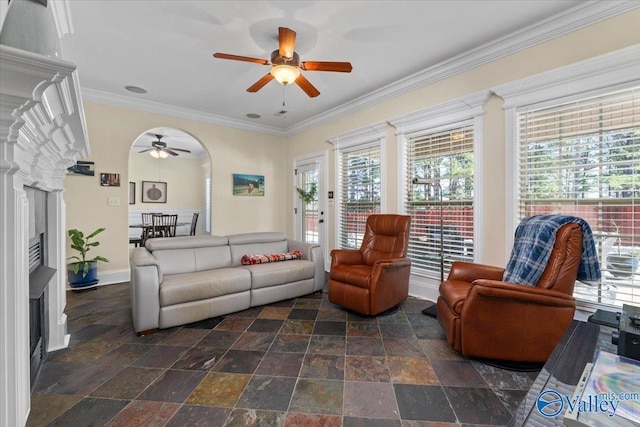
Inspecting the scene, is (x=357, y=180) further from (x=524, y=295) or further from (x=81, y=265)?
(x=81, y=265)

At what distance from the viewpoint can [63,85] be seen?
1159mm

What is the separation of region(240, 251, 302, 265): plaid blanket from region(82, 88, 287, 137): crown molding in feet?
9.30

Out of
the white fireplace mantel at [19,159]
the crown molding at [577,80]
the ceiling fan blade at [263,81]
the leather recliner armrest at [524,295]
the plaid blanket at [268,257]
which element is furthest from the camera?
the plaid blanket at [268,257]

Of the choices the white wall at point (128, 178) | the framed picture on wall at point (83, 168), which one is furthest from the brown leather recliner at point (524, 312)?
the framed picture on wall at point (83, 168)

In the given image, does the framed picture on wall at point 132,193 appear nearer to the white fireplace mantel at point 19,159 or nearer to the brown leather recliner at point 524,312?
the white fireplace mantel at point 19,159

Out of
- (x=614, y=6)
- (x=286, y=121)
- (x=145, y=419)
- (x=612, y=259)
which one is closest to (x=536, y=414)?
(x=145, y=419)

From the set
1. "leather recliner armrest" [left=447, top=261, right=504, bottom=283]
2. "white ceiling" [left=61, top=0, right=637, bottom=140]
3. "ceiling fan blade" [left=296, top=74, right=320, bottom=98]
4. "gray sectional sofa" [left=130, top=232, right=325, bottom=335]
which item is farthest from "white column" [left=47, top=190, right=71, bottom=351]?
"leather recliner armrest" [left=447, top=261, right=504, bottom=283]

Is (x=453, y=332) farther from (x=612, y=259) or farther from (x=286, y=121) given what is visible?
(x=286, y=121)

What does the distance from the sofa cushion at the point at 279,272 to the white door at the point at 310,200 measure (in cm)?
143

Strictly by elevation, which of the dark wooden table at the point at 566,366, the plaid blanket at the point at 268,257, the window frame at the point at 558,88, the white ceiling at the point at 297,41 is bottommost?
the plaid blanket at the point at 268,257

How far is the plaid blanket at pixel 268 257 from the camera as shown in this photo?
3.39m

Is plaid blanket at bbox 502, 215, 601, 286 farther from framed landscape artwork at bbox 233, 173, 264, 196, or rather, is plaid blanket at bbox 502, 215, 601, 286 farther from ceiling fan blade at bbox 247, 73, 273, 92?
framed landscape artwork at bbox 233, 173, 264, 196

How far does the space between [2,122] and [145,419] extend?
152 cm

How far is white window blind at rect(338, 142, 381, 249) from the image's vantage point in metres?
4.11
